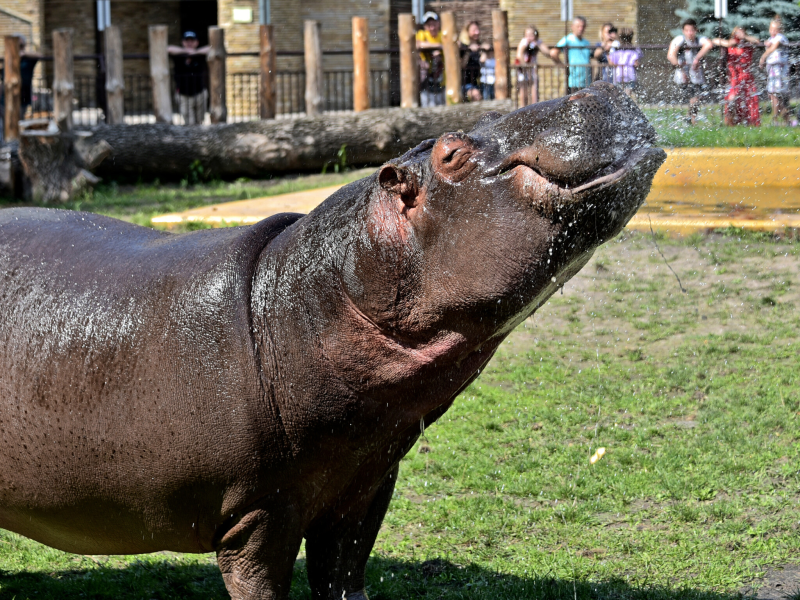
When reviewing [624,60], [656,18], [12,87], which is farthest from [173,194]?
[656,18]

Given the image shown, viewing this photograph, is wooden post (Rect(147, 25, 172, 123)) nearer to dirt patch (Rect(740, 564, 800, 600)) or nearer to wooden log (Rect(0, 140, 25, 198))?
wooden log (Rect(0, 140, 25, 198))

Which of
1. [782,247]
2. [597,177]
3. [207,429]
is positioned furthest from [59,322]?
[782,247]

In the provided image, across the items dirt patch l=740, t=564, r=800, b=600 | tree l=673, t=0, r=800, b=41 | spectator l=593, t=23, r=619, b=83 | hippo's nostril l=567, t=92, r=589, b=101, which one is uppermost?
tree l=673, t=0, r=800, b=41

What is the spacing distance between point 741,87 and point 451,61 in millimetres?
5303

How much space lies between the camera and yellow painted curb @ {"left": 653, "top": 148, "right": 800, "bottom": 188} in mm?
8695

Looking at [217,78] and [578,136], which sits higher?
[217,78]

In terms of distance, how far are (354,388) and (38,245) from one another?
1061 mm

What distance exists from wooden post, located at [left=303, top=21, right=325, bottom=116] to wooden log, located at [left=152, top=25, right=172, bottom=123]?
1.86 metres

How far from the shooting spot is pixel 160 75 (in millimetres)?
13484


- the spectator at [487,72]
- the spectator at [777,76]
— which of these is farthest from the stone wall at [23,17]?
the spectator at [777,76]

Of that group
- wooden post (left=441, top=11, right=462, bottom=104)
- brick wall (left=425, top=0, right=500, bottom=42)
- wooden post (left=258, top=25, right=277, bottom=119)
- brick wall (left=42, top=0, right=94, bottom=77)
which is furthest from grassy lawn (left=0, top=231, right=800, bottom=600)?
brick wall (left=42, top=0, right=94, bottom=77)

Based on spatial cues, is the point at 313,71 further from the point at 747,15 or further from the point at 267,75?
the point at 747,15

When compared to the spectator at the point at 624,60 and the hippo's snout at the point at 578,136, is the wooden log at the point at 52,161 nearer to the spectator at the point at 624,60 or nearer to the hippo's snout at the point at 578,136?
the spectator at the point at 624,60

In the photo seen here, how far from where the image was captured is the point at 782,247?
7.63 meters
